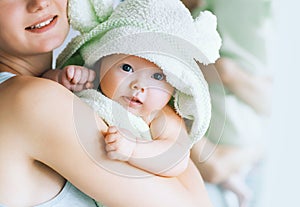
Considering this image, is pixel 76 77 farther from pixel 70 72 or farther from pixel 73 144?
pixel 73 144

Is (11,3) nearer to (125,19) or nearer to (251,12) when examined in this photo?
(125,19)

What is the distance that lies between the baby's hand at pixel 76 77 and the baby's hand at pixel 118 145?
11 centimetres

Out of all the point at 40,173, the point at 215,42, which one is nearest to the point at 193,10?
the point at 215,42

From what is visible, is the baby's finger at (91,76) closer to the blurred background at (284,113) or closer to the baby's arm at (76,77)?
the baby's arm at (76,77)

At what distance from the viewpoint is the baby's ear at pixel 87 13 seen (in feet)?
2.53

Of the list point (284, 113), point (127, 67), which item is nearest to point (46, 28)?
point (127, 67)

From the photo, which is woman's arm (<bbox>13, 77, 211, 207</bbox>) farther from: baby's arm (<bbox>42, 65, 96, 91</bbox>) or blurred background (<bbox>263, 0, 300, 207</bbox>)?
blurred background (<bbox>263, 0, 300, 207</bbox>)

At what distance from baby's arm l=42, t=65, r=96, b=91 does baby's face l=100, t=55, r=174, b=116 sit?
0.07 ft

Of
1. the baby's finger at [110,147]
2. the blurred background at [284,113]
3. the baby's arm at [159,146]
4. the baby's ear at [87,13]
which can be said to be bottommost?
the blurred background at [284,113]

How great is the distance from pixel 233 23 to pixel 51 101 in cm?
117

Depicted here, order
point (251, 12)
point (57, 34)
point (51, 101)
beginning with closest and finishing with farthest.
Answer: point (51, 101) < point (57, 34) < point (251, 12)

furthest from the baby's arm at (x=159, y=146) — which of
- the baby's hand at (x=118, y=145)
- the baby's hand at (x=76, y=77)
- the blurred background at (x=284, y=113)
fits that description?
the blurred background at (x=284, y=113)

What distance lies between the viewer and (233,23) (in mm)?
1736

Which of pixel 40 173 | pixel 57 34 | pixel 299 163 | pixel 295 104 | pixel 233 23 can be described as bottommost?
pixel 299 163
